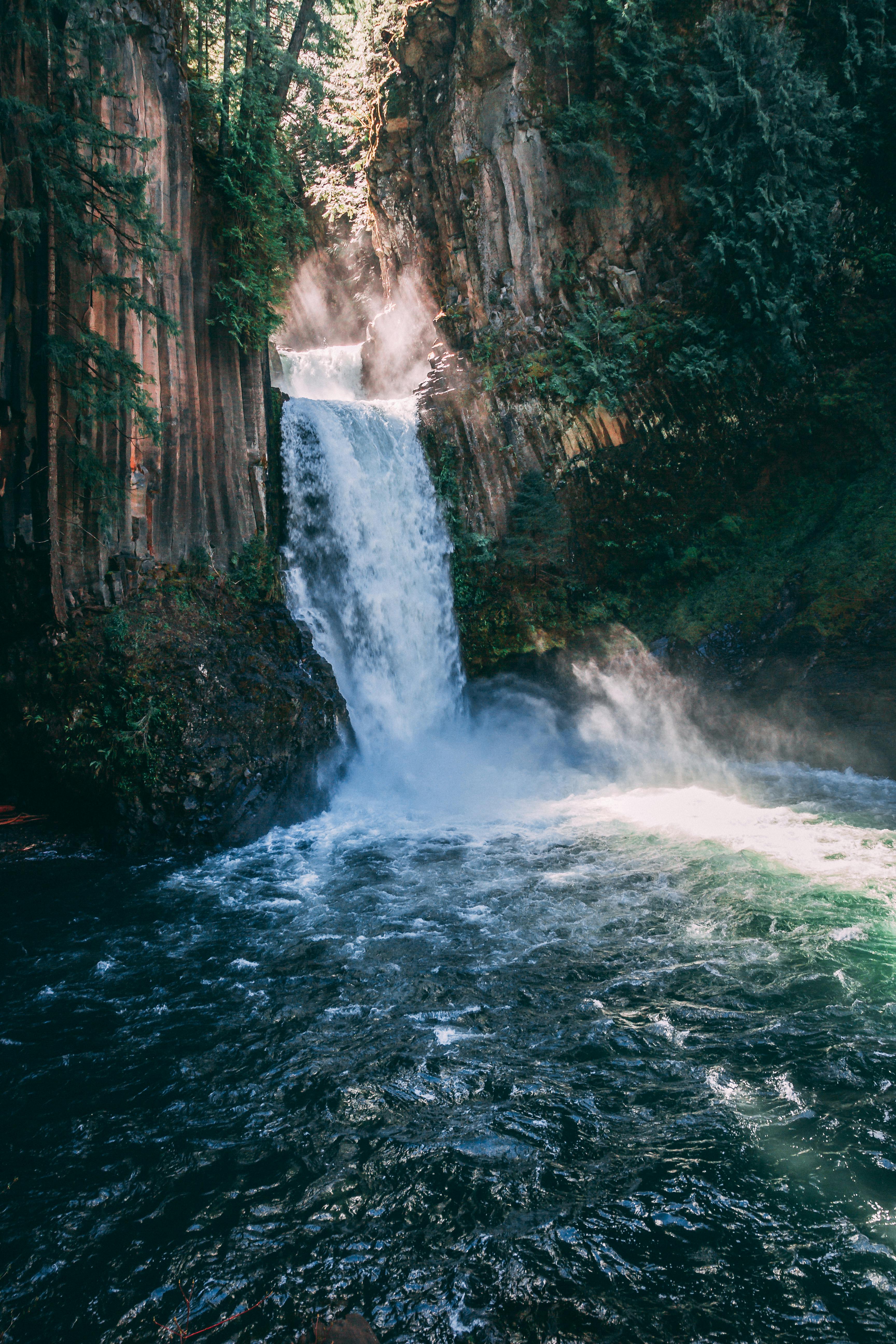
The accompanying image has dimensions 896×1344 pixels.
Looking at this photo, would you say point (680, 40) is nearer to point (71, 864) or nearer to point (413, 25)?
point (413, 25)

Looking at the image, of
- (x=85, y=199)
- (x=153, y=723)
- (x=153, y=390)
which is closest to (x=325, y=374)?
(x=153, y=390)

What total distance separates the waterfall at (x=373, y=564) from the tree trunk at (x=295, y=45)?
21.6 ft

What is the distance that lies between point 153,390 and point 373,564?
507 centimetres

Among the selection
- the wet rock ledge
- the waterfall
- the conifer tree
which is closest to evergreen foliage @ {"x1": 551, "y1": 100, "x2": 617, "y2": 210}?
the waterfall

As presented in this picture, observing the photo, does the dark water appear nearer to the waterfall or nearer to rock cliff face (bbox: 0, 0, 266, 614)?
rock cliff face (bbox: 0, 0, 266, 614)

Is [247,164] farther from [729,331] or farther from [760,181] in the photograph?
[729,331]

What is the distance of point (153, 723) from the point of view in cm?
948

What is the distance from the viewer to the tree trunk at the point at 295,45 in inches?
582

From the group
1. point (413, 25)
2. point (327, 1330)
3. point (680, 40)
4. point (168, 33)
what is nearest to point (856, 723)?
point (327, 1330)

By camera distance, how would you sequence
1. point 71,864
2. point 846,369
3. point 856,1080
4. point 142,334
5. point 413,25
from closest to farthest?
point 856,1080, point 71,864, point 142,334, point 846,369, point 413,25

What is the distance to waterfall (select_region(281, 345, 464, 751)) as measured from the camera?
44.1 feet

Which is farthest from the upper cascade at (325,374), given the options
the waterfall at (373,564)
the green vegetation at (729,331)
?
the green vegetation at (729,331)

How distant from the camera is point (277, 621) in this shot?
11992 millimetres

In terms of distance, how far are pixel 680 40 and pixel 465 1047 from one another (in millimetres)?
19032
